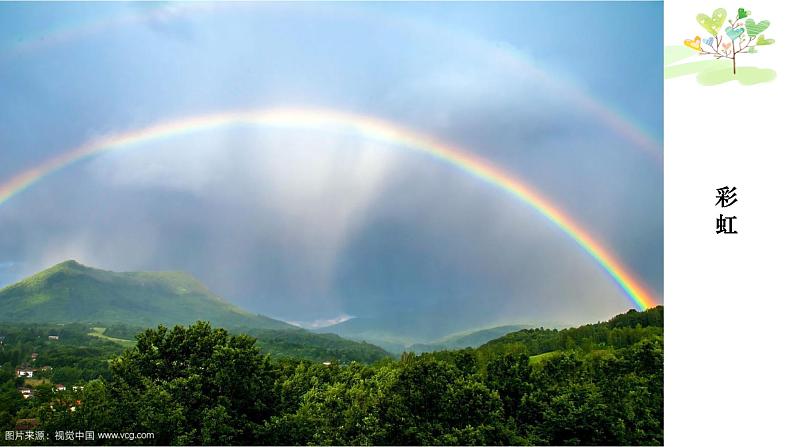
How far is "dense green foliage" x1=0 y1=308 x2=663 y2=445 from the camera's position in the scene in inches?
503

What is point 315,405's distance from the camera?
611 inches

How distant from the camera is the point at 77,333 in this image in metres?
109
